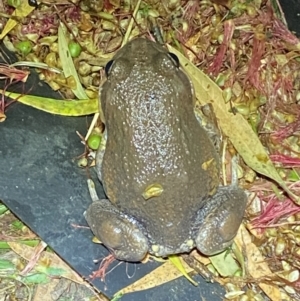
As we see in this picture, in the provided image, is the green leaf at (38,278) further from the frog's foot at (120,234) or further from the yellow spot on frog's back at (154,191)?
the yellow spot on frog's back at (154,191)

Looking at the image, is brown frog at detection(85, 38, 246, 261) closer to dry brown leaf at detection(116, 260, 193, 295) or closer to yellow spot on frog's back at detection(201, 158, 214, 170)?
yellow spot on frog's back at detection(201, 158, 214, 170)

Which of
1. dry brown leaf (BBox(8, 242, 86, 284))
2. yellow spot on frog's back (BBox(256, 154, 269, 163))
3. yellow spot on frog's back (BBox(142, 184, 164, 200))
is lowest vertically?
dry brown leaf (BBox(8, 242, 86, 284))

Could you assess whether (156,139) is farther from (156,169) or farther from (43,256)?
(43,256)

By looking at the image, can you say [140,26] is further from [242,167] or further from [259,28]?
[242,167]

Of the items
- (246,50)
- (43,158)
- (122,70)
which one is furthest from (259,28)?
(43,158)

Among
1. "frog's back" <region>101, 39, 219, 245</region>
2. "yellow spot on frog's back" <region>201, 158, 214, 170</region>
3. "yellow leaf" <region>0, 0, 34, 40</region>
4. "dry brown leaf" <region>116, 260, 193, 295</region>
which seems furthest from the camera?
"yellow leaf" <region>0, 0, 34, 40</region>

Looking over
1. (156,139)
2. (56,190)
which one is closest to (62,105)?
(56,190)

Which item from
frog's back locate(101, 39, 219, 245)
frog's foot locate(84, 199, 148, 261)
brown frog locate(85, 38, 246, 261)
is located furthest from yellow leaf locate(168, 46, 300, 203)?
frog's foot locate(84, 199, 148, 261)

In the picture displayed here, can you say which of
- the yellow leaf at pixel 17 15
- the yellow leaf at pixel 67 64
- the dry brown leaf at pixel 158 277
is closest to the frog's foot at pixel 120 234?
the dry brown leaf at pixel 158 277
